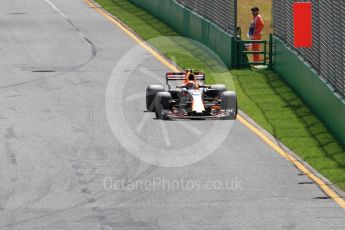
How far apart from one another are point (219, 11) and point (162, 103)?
1149cm

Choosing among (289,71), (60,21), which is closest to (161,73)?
(289,71)

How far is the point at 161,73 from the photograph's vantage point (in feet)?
115

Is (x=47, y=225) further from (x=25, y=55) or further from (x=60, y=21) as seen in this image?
(x=60, y=21)

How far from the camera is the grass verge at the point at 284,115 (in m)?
24.9

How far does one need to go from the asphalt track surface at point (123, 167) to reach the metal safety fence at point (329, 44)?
2.33 m

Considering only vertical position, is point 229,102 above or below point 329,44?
below

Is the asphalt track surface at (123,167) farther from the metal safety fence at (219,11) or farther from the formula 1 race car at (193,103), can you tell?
the metal safety fence at (219,11)

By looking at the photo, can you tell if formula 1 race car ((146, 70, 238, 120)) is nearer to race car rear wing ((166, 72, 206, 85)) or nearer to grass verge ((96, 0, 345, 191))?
race car rear wing ((166, 72, 206, 85))

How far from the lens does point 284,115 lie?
29141 millimetres

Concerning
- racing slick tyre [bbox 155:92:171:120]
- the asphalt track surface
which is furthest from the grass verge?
racing slick tyre [bbox 155:92:171:120]

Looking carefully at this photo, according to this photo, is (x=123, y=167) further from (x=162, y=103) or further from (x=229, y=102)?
(x=229, y=102)

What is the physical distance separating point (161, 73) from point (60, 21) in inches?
479

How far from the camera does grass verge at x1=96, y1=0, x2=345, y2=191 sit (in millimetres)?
24891

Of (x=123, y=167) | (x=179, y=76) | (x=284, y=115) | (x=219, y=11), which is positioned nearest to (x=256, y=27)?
(x=219, y=11)
